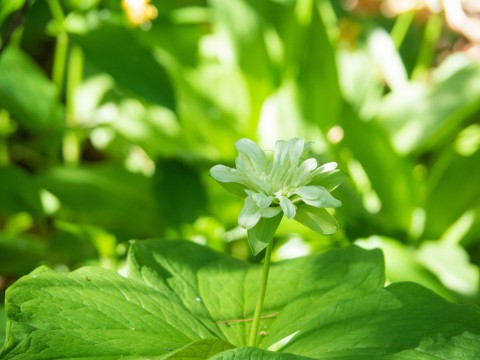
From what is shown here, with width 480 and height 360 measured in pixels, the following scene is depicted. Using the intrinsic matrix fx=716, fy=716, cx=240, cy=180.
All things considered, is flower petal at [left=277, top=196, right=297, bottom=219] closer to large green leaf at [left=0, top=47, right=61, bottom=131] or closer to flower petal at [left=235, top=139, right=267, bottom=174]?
flower petal at [left=235, top=139, right=267, bottom=174]

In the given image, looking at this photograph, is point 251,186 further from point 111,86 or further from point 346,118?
point 111,86

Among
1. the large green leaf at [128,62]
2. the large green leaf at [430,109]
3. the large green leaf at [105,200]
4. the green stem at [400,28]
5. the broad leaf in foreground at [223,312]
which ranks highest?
the green stem at [400,28]

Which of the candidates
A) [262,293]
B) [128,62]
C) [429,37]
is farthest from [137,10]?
[262,293]

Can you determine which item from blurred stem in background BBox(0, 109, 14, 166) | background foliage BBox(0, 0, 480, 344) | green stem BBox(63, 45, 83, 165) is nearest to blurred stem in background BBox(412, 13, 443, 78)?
background foliage BBox(0, 0, 480, 344)

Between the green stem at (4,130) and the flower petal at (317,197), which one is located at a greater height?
the green stem at (4,130)

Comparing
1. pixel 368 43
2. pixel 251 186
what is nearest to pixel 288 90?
pixel 368 43

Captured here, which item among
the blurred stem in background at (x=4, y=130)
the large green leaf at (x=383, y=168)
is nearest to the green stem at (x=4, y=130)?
the blurred stem in background at (x=4, y=130)

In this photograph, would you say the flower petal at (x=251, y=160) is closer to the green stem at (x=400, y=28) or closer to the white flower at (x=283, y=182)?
the white flower at (x=283, y=182)

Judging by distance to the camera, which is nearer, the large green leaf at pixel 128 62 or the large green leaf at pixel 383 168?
the large green leaf at pixel 128 62
